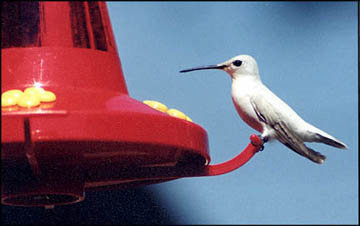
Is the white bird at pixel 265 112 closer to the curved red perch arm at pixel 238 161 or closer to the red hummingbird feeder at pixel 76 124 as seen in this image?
the curved red perch arm at pixel 238 161

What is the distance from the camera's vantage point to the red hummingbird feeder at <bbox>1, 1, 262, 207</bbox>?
2.27 metres

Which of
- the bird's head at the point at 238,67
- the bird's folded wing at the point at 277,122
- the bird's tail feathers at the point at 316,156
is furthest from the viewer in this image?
the bird's head at the point at 238,67

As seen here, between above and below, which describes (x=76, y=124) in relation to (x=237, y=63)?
below

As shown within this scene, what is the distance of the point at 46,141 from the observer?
2242 millimetres

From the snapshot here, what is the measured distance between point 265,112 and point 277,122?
0.22 feet

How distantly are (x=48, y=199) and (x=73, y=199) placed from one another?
0.36 ft

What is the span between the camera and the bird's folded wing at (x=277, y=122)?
319cm

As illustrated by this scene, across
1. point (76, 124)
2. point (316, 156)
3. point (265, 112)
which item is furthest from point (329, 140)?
point (76, 124)

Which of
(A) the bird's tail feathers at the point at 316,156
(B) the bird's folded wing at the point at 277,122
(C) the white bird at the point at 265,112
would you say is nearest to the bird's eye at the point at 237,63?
(C) the white bird at the point at 265,112

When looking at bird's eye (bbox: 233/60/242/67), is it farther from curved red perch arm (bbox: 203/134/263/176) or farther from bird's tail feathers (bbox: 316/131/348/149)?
curved red perch arm (bbox: 203/134/263/176)

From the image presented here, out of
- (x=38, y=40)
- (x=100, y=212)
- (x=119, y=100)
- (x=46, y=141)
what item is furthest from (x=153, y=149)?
(x=100, y=212)

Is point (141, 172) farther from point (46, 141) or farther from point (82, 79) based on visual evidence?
point (46, 141)

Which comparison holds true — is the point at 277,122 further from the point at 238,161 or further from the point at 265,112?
the point at 238,161

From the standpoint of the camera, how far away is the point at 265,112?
3.38 metres
